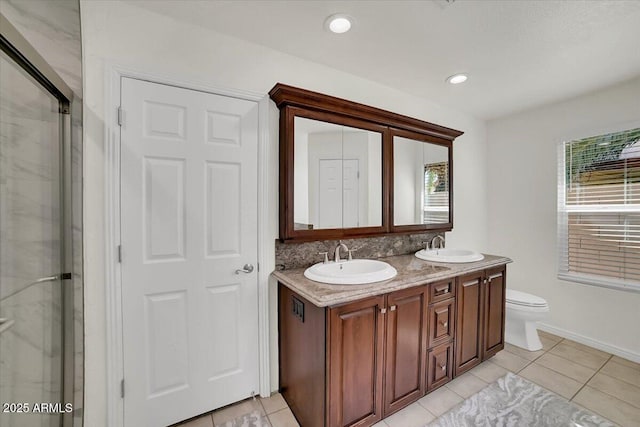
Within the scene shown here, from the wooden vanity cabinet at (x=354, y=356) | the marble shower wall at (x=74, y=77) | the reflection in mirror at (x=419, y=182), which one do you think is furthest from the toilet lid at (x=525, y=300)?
the marble shower wall at (x=74, y=77)

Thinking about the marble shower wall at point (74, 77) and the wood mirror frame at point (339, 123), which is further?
the wood mirror frame at point (339, 123)

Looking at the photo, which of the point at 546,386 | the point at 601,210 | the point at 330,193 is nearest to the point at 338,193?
the point at 330,193

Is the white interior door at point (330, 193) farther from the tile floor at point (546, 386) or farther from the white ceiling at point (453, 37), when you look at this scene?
the tile floor at point (546, 386)

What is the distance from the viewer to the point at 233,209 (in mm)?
1709

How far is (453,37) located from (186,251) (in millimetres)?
2215

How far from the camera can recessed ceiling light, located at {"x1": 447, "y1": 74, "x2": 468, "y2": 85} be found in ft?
7.23

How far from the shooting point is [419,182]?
2502 mm

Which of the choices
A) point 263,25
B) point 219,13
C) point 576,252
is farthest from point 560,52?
point 219,13

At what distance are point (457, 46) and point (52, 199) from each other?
255 centimetres

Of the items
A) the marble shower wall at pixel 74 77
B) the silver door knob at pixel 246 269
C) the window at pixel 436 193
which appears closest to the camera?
the marble shower wall at pixel 74 77

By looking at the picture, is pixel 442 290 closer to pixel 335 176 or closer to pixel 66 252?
pixel 335 176

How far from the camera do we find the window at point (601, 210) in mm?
2264

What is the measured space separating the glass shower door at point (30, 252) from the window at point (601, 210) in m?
4.05

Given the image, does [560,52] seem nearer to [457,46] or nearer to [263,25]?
[457,46]
